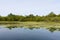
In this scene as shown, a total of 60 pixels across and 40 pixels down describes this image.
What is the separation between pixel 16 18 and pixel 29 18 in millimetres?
4219

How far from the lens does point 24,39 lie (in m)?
12.8

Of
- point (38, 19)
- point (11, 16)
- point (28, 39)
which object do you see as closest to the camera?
point (28, 39)

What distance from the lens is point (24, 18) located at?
4497 centimetres

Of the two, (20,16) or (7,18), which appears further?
(20,16)

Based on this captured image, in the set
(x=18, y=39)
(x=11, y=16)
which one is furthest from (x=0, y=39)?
(x=11, y=16)

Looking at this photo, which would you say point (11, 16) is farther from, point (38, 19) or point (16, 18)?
point (38, 19)

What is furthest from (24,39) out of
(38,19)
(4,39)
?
(38,19)

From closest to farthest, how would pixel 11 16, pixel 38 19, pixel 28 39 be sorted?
1. pixel 28 39
2. pixel 38 19
3. pixel 11 16

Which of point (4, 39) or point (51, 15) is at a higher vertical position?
point (51, 15)

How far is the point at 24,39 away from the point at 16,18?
32856 millimetres

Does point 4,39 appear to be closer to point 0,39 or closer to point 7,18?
point 0,39

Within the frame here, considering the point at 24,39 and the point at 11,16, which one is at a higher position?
the point at 11,16

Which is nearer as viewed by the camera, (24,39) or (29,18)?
(24,39)

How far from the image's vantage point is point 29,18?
149ft
